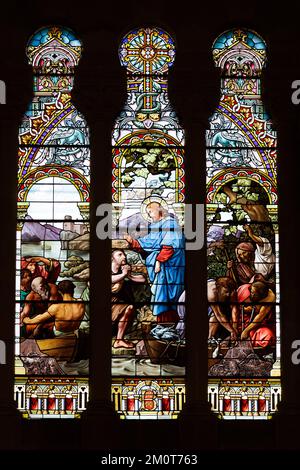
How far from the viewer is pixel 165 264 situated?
49.2 ft

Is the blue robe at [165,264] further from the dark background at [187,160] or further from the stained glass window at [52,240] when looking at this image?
the stained glass window at [52,240]

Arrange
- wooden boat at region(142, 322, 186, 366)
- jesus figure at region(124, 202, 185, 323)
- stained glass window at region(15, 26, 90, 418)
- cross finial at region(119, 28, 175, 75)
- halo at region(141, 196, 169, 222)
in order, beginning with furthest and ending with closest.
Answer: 1. cross finial at region(119, 28, 175, 75)
2. halo at region(141, 196, 169, 222)
3. jesus figure at region(124, 202, 185, 323)
4. wooden boat at region(142, 322, 186, 366)
5. stained glass window at region(15, 26, 90, 418)

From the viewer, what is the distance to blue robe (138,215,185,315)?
14.9m

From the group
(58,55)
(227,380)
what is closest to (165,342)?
(227,380)

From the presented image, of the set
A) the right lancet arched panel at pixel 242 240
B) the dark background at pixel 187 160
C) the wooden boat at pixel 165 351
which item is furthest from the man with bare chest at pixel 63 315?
→ the right lancet arched panel at pixel 242 240

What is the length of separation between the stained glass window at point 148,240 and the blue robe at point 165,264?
0.4 inches

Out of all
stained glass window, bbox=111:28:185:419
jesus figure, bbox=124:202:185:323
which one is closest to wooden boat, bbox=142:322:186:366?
stained glass window, bbox=111:28:185:419

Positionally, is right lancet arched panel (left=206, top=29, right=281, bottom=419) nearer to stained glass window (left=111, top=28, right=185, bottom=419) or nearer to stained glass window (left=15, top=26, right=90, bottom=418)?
stained glass window (left=111, top=28, right=185, bottom=419)

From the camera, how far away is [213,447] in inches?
560

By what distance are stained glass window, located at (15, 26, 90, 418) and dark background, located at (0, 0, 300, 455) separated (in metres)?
0.22

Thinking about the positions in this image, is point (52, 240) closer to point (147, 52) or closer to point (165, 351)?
point (165, 351)

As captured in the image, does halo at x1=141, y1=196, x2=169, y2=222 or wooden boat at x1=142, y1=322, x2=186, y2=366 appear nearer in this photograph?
wooden boat at x1=142, y1=322, x2=186, y2=366

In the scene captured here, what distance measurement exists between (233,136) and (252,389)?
283 cm

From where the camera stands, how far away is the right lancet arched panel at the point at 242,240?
14703 millimetres
